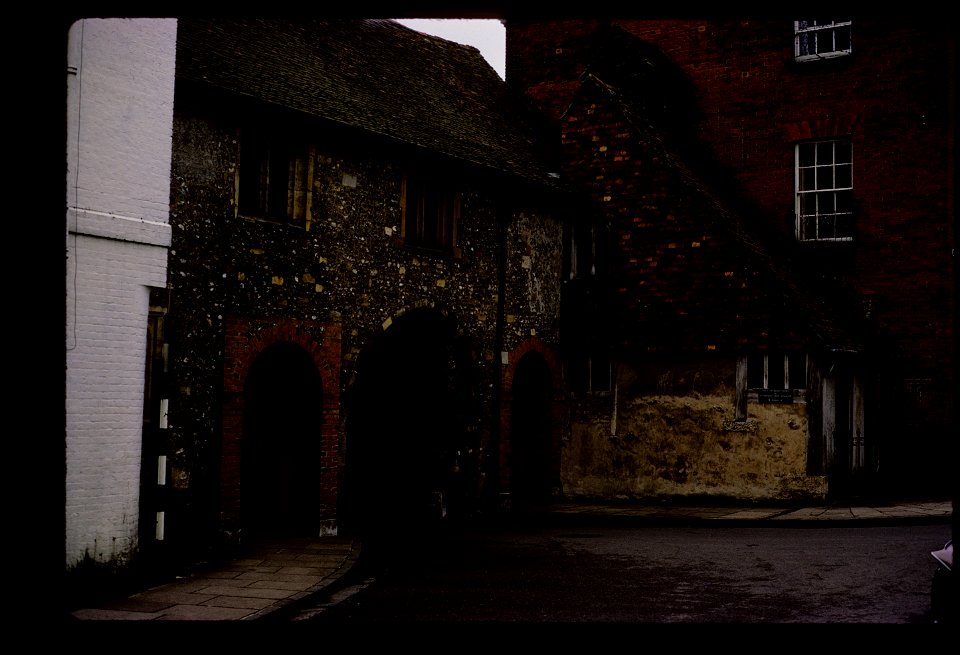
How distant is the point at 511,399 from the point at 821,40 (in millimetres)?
9183

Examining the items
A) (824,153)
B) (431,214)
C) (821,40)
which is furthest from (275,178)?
(821,40)

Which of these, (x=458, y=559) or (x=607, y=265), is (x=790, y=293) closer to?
(x=607, y=265)

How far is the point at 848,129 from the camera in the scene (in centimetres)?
1792

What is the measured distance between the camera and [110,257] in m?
9.07

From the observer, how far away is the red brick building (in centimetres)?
1574

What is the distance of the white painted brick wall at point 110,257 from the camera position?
873 cm

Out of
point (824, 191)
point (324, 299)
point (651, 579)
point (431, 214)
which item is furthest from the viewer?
point (824, 191)

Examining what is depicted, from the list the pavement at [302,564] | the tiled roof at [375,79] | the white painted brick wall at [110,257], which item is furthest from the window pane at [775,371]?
the white painted brick wall at [110,257]

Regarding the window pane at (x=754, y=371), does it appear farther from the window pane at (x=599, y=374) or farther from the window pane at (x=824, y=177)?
the window pane at (x=824, y=177)

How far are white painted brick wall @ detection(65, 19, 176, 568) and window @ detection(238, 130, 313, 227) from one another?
234 cm

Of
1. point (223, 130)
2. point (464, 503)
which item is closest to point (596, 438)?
point (464, 503)

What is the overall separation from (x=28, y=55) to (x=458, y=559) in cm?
925

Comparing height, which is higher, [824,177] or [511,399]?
[824,177]

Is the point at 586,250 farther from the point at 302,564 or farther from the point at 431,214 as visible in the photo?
the point at 302,564
